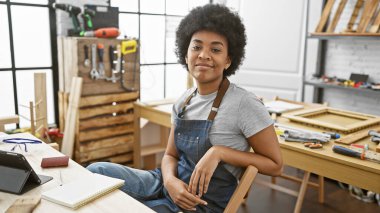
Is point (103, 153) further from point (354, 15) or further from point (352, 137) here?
point (354, 15)

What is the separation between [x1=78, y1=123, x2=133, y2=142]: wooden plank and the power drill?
86 centimetres

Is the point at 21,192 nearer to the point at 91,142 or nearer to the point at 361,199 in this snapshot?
the point at 91,142

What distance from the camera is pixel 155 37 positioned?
404 centimetres

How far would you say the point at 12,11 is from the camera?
2949mm

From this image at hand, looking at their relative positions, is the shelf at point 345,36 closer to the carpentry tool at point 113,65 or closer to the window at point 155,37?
the window at point 155,37

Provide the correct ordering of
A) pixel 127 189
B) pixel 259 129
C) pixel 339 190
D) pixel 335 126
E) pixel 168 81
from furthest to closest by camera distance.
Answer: pixel 168 81, pixel 339 190, pixel 335 126, pixel 127 189, pixel 259 129

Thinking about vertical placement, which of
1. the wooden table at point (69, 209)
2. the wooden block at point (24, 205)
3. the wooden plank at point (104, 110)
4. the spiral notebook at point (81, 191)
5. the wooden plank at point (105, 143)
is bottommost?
the wooden plank at point (105, 143)

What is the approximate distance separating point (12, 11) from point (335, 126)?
2640 mm

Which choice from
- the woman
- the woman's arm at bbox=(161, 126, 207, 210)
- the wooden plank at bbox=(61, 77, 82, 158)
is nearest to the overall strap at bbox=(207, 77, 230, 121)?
the woman

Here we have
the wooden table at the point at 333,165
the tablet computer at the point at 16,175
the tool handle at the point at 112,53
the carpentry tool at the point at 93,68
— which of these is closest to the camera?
the tablet computer at the point at 16,175

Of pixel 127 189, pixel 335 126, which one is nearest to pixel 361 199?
pixel 335 126

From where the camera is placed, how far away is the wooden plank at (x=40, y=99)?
8.61ft

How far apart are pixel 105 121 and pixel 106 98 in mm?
208

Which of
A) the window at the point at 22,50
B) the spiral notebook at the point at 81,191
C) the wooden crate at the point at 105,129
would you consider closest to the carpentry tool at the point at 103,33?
the window at the point at 22,50
